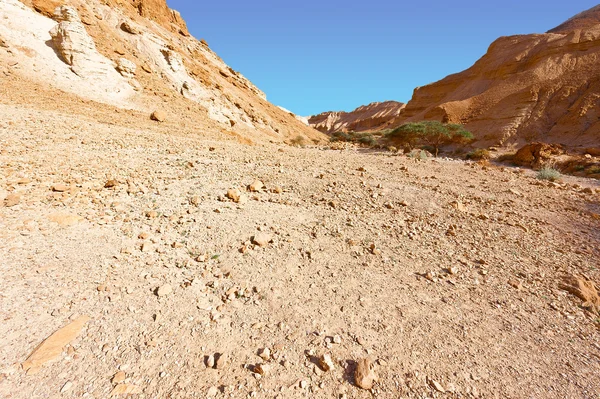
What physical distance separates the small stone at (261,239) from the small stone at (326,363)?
1.68 metres

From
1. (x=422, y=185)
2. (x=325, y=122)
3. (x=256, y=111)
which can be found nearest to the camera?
(x=422, y=185)

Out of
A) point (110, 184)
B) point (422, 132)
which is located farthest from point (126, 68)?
point (422, 132)

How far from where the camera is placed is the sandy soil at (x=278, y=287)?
1.92 metres

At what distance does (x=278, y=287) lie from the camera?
277 centimetres

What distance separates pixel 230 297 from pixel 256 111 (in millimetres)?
22231

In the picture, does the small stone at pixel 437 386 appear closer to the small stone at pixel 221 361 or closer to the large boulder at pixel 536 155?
the small stone at pixel 221 361

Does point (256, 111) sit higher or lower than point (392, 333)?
higher

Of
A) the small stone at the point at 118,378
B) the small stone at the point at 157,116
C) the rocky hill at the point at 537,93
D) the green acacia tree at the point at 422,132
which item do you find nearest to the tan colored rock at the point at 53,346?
the small stone at the point at 118,378

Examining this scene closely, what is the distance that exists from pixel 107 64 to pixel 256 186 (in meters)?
14.2

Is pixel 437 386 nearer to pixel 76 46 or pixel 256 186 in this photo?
pixel 256 186

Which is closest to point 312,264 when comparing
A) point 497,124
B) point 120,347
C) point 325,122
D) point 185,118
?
point 120,347

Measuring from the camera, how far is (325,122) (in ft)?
243

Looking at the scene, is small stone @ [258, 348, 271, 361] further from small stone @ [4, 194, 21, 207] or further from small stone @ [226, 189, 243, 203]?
small stone @ [4, 194, 21, 207]

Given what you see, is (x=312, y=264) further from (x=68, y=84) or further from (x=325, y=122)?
(x=325, y=122)
